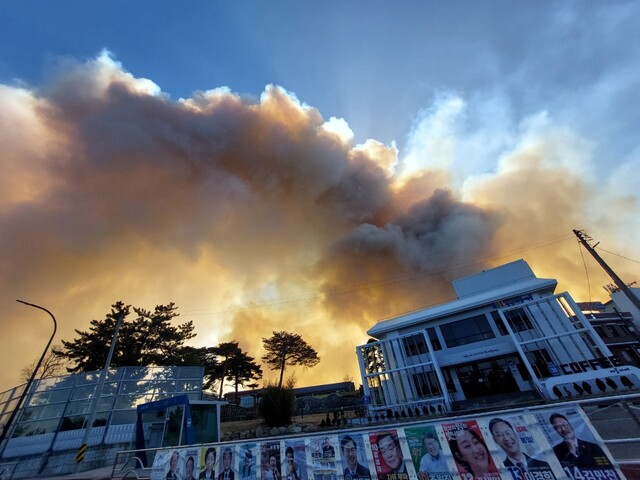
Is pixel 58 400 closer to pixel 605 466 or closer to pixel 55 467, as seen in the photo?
pixel 55 467

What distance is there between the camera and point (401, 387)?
21.9 m

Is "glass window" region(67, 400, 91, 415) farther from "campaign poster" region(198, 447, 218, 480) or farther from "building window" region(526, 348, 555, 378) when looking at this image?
"building window" region(526, 348, 555, 378)

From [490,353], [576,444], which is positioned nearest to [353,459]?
[576,444]

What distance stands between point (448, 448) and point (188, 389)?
19.9 metres

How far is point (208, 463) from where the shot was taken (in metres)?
5.84

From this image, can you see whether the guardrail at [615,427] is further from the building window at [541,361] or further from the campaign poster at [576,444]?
the building window at [541,361]

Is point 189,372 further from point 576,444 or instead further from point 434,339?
point 576,444

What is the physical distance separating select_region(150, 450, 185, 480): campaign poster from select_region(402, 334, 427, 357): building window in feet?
67.5

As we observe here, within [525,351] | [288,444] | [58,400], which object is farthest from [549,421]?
[58,400]

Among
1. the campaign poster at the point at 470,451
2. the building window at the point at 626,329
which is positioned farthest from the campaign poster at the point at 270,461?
the building window at the point at 626,329

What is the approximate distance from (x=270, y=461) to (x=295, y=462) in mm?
581

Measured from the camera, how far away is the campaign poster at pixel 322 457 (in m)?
4.73

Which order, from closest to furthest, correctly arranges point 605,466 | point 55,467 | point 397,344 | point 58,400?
point 605,466 → point 55,467 → point 58,400 → point 397,344

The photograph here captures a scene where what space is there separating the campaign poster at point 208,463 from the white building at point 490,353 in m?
16.8
